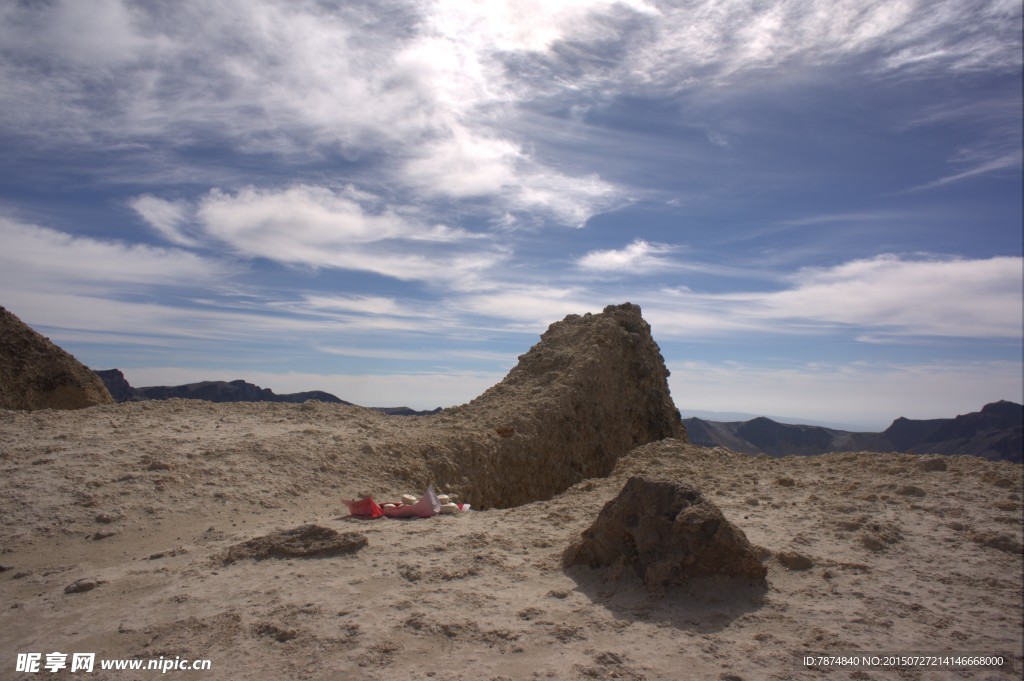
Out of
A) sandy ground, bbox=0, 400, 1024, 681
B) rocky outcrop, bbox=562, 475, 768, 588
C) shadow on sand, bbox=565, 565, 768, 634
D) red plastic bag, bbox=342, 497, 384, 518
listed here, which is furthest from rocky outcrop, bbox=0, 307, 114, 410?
shadow on sand, bbox=565, 565, 768, 634

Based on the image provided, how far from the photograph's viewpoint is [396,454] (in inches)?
354

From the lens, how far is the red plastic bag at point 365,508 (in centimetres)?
657

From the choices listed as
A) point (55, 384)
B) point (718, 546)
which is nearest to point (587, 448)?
point (718, 546)

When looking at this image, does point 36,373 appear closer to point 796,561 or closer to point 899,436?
point 796,561

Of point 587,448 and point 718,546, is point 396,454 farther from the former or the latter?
point 718,546

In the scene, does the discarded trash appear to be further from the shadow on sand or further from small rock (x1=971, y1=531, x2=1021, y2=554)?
small rock (x1=971, y1=531, x2=1021, y2=554)

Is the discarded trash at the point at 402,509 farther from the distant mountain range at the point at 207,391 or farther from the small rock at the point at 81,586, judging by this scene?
the distant mountain range at the point at 207,391

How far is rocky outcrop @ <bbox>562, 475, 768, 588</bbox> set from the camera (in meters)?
4.71

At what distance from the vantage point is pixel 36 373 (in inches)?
504

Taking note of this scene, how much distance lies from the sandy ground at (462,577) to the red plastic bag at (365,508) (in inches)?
9.2

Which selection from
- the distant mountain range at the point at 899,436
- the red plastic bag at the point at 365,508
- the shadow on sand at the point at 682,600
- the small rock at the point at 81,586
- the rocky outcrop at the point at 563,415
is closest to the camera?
the shadow on sand at the point at 682,600

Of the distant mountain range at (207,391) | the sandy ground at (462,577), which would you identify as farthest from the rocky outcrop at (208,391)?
the sandy ground at (462,577)

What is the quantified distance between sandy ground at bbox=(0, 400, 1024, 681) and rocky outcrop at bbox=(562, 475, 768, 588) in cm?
14

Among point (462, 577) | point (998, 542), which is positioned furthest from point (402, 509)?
point (998, 542)
